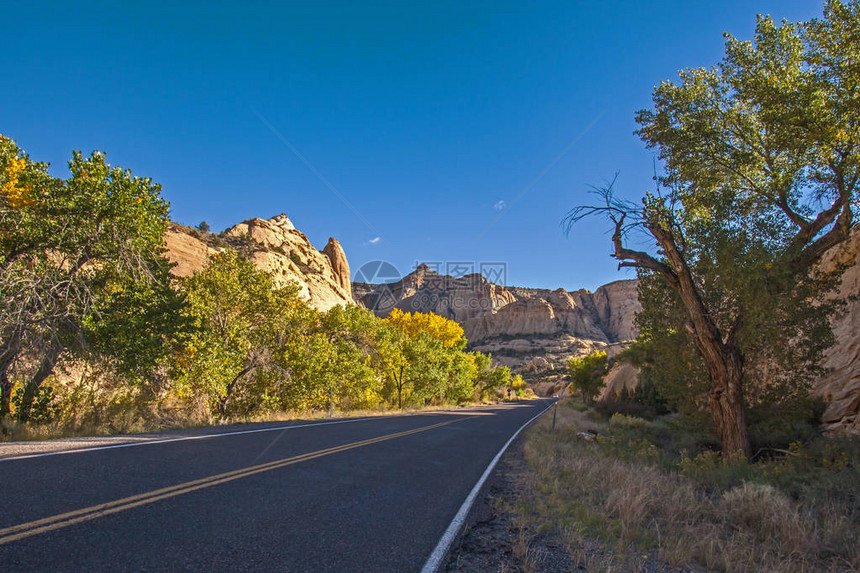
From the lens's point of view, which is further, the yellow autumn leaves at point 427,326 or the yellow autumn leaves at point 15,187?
the yellow autumn leaves at point 427,326

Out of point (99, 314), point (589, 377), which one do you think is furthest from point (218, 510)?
point (589, 377)

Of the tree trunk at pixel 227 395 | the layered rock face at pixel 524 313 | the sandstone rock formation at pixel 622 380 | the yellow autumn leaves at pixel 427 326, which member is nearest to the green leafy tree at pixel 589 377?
the sandstone rock formation at pixel 622 380

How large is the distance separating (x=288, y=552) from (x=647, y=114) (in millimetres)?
15252

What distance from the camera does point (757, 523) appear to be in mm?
5820

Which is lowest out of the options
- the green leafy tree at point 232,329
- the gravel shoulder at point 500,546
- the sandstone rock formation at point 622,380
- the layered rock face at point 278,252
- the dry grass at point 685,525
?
the dry grass at point 685,525

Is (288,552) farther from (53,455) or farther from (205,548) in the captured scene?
(53,455)

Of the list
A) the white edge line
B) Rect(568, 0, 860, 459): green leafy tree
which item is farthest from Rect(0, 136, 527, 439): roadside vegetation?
Rect(568, 0, 860, 459): green leafy tree

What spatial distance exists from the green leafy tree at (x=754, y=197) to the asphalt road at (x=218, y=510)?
8.54 metres

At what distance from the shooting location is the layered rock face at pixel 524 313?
12788cm

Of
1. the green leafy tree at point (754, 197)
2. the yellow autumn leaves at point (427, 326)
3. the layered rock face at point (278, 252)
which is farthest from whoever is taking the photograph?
the yellow autumn leaves at point (427, 326)

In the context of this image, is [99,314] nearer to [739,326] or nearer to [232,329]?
[232,329]

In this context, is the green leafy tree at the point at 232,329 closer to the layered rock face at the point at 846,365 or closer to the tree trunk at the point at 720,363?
the tree trunk at the point at 720,363

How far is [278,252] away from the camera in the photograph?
182 feet

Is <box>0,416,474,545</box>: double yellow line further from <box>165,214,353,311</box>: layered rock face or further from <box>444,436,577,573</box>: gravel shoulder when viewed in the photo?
<box>165,214,353,311</box>: layered rock face
